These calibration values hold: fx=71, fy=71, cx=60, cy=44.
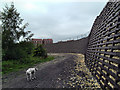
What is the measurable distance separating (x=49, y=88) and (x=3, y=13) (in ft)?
36.2

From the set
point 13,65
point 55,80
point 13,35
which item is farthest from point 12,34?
point 55,80

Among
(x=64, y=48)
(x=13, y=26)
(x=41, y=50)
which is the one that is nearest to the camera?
(x=13, y=26)

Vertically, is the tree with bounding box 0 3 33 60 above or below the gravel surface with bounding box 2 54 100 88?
above

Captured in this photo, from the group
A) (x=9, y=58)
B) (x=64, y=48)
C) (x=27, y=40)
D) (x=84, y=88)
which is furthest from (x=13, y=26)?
(x=64, y=48)

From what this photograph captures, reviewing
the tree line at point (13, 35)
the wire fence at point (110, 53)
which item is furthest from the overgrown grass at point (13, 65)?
the wire fence at point (110, 53)

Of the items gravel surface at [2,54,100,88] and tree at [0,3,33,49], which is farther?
tree at [0,3,33,49]

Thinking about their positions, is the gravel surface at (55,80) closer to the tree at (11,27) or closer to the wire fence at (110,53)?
the wire fence at (110,53)

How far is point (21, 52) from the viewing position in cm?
976

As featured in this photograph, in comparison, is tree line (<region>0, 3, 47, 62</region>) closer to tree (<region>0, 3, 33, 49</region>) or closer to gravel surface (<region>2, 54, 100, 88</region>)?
tree (<region>0, 3, 33, 49</region>)

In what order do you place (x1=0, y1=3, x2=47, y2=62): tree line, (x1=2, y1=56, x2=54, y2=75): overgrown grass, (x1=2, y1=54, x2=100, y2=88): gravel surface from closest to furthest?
(x1=2, y1=54, x2=100, y2=88): gravel surface, (x1=2, y1=56, x2=54, y2=75): overgrown grass, (x1=0, y1=3, x2=47, y2=62): tree line

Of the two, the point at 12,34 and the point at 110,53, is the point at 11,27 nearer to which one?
the point at 12,34

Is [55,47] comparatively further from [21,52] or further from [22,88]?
[22,88]

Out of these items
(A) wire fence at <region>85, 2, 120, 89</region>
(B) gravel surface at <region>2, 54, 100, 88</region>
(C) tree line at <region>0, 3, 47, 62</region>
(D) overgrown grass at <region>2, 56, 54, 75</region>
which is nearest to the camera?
(A) wire fence at <region>85, 2, 120, 89</region>

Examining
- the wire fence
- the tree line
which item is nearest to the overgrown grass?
the tree line
